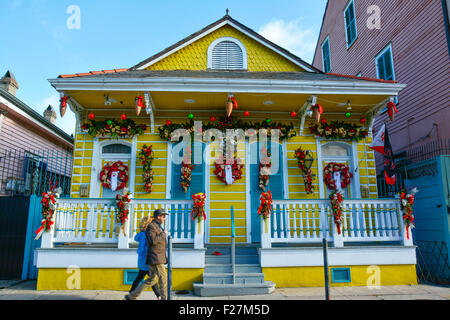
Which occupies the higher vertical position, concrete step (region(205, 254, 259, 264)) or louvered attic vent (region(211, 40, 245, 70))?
louvered attic vent (region(211, 40, 245, 70))

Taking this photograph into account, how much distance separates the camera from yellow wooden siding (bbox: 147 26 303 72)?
9.81 m

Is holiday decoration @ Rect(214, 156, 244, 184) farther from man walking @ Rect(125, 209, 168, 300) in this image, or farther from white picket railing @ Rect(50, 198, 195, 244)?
man walking @ Rect(125, 209, 168, 300)

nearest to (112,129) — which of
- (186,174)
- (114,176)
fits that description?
(114,176)

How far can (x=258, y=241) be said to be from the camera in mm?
8102

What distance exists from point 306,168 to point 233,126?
7.46 feet

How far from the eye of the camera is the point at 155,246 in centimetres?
484

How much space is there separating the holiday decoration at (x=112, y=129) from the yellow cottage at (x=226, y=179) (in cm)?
3

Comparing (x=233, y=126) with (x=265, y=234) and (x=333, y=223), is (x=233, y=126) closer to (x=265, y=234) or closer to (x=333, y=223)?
(x=265, y=234)

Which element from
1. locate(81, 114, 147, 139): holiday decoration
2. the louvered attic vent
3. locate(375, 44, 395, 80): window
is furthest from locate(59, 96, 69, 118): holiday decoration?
locate(375, 44, 395, 80): window

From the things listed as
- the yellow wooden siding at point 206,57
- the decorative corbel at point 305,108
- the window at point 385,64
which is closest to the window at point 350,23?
the window at point 385,64

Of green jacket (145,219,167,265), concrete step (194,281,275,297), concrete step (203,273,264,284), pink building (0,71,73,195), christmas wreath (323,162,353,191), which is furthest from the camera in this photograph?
pink building (0,71,73,195)

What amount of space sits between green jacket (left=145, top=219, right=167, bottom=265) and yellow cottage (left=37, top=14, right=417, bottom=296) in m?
1.41

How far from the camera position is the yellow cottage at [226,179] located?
632 cm

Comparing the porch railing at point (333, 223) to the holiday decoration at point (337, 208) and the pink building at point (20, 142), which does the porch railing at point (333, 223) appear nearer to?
the holiday decoration at point (337, 208)
